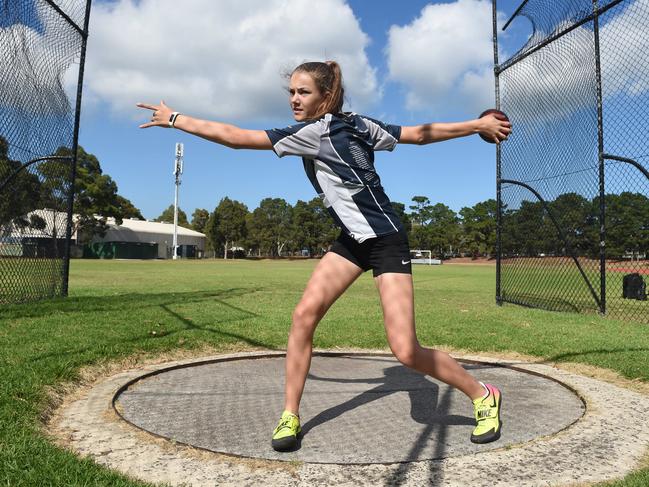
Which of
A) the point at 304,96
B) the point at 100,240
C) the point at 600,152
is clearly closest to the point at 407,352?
the point at 304,96

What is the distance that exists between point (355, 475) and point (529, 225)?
830 centimetres

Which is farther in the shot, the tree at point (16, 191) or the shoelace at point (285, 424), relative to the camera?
the tree at point (16, 191)

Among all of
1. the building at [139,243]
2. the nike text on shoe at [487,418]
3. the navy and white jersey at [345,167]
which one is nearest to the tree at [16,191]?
the navy and white jersey at [345,167]

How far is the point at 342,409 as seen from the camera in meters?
3.60

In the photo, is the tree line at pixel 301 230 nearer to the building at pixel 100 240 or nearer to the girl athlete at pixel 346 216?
the building at pixel 100 240

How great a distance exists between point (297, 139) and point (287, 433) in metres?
1.54

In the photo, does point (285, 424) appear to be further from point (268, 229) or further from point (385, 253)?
point (268, 229)

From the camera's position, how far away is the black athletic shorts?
3.01m

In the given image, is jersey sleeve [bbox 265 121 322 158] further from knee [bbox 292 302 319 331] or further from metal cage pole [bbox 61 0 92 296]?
metal cage pole [bbox 61 0 92 296]

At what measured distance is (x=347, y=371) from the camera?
4.81 m

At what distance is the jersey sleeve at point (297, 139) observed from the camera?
112 inches

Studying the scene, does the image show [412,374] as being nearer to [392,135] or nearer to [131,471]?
[392,135]

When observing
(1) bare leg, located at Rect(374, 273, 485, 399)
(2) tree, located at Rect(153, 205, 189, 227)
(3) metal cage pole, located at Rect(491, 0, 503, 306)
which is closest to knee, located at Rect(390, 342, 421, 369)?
(1) bare leg, located at Rect(374, 273, 485, 399)

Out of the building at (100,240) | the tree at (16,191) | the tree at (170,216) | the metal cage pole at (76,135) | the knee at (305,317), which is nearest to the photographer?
the knee at (305,317)
